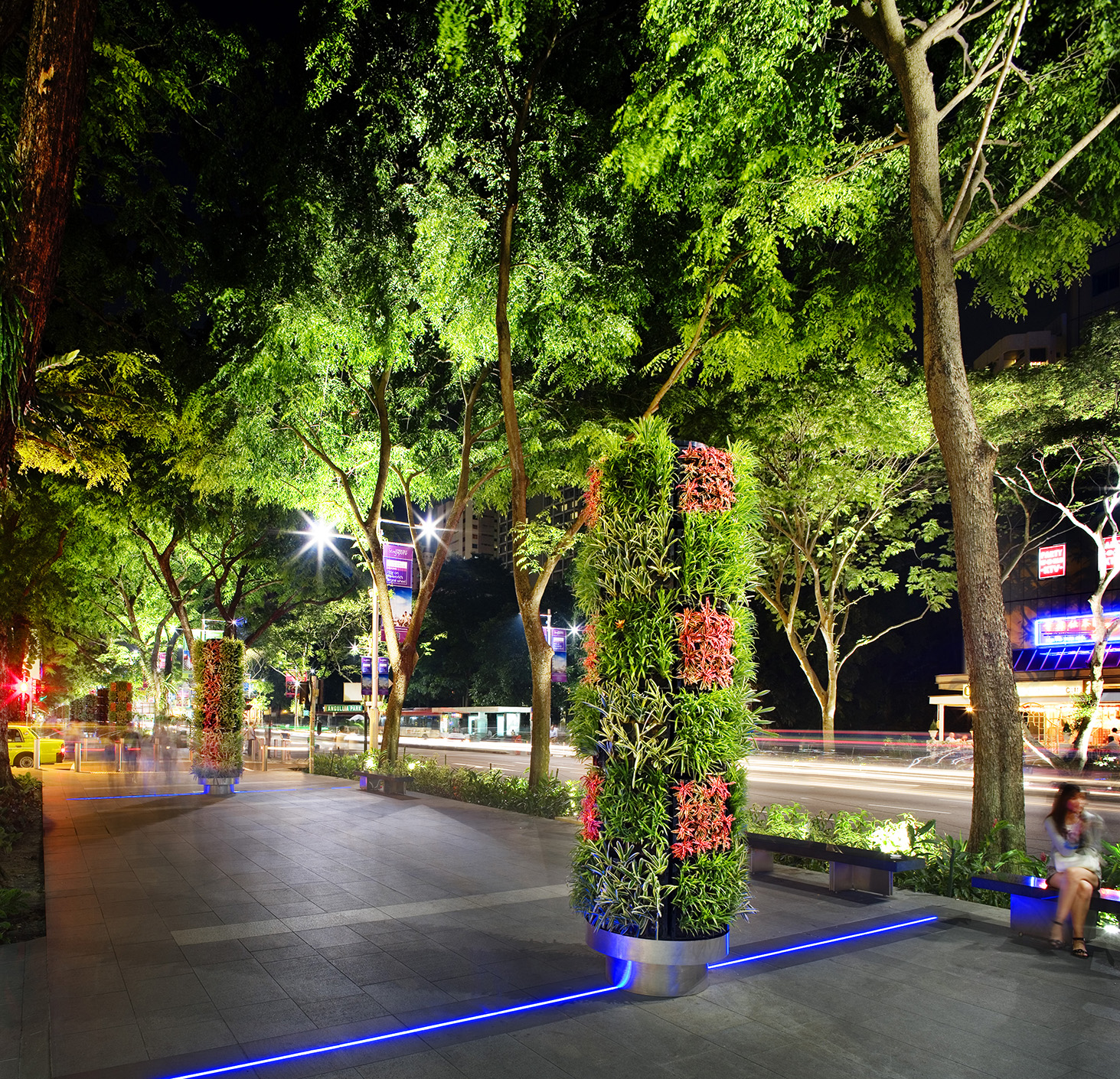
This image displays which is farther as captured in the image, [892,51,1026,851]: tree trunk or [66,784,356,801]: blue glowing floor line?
[66,784,356,801]: blue glowing floor line

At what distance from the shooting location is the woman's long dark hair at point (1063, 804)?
7.17 meters

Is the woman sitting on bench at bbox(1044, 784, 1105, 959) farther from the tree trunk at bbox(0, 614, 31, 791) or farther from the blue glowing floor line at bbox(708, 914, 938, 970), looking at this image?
the tree trunk at bbox(0, 614, 31, 791)

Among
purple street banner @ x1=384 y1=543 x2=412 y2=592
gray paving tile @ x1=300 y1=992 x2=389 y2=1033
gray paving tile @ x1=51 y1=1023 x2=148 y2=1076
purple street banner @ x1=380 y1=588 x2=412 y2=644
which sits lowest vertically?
gray paving tile @ x1=300 y1=992 x2=389 y2=1033

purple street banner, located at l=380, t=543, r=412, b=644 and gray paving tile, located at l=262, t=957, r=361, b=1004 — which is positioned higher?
purple street banner, located at l=380, t=543, r=412, b=644

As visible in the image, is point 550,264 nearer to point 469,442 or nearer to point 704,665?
point 469,442

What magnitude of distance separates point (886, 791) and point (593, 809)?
19.4m

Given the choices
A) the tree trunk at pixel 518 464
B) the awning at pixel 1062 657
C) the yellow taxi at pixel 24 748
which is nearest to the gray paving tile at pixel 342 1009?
the tree trunk at pixel 518 464

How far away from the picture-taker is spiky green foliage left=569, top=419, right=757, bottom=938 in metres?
5.83

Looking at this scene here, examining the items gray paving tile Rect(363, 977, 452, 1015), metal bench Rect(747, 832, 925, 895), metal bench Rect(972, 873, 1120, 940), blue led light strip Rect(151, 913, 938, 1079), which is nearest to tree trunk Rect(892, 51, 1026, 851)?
metal bench Rect(747, 832, 925, 895)

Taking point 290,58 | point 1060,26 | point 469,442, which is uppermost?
point 290,58

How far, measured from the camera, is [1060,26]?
38.9 ft

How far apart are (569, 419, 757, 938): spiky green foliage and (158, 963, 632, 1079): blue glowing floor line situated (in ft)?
1.44

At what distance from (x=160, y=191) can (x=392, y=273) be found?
397cm

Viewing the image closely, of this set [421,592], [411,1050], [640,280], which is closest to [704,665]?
[411,1050]
